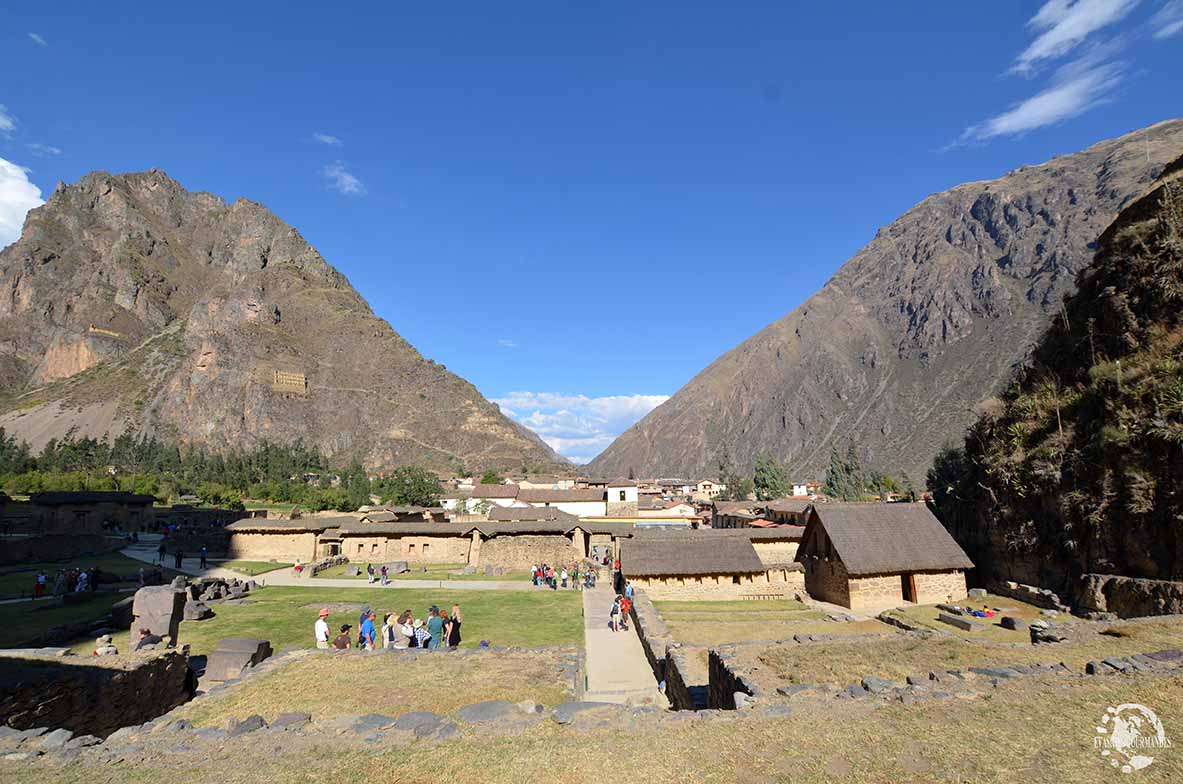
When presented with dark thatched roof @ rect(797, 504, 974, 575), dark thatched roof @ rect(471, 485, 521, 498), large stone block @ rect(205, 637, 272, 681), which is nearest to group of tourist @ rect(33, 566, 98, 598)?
large stone block @ rect(205, 637, 272, 681)

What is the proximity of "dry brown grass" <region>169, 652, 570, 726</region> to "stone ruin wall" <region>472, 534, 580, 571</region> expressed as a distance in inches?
1169

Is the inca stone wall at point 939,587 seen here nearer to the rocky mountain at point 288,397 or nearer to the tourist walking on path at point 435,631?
the tourist walking on path at point 435,631

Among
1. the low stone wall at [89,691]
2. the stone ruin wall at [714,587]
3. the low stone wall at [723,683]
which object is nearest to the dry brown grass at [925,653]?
the low stone wall at [723,683]

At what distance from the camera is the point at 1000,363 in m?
171

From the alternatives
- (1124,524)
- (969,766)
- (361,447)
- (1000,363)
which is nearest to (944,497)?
(1124,524)

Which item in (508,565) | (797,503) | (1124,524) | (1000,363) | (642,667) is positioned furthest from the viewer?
(1000,363)

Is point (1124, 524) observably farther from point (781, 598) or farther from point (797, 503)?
point (797, 503)

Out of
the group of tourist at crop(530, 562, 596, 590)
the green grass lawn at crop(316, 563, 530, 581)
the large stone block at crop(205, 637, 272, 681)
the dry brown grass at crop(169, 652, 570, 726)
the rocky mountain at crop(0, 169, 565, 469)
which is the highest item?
the rocky mountain at crop(0, 169, 565, 469)

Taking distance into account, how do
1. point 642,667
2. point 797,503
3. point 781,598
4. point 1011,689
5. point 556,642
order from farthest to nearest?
1. point 797,503
2. point 781,598
3. point 556,642
4. point 642,667
5. point 1011,689

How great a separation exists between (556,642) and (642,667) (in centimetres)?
371

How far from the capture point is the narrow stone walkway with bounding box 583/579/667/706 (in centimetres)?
1546

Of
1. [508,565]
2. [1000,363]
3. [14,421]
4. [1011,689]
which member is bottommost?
[508,565]

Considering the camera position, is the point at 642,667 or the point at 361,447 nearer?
the point at 642,667

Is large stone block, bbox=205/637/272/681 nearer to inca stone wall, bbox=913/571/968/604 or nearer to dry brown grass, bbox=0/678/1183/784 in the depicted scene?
dry brown grass, bbox=0/678/1183/784
